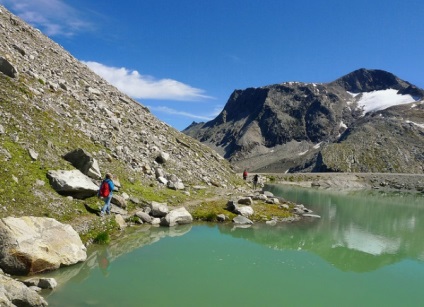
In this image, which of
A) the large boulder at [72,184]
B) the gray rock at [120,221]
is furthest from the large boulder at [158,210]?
the large boulder at [72,184]

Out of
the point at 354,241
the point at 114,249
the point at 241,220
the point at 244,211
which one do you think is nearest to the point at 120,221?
the point at 114,249

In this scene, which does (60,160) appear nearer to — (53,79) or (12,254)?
(12,254)

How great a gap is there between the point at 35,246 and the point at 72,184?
31.8 feet

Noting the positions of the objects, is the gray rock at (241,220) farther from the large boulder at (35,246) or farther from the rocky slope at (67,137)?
the large boulder at (35,246)

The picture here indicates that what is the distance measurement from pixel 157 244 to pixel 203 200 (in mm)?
16042

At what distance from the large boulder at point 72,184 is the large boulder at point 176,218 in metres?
6.87

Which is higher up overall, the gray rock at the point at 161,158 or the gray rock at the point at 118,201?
the gray rock at the point at 161,158

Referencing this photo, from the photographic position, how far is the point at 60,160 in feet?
99.8

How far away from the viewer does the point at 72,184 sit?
89.8 feet

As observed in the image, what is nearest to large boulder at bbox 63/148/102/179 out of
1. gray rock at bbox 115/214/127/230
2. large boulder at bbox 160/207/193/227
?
gray rock at bbox 115/214/127/230

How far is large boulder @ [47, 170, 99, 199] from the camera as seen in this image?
2684 cm

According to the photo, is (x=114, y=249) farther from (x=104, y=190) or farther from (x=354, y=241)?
(x=354, y=241)

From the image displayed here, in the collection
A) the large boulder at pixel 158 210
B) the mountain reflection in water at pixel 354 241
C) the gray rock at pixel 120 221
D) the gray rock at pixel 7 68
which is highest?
the gray rock at pixel 7 68

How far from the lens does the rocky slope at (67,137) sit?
83.9 ft
